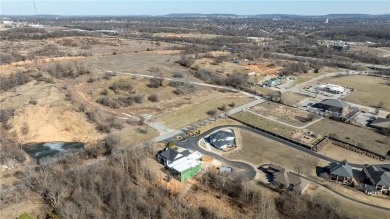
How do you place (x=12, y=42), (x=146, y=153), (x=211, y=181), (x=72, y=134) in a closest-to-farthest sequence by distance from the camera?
(x=211, y=181)
(x=146, y=153)
(x=72, y=134)
(x=12, y=42)

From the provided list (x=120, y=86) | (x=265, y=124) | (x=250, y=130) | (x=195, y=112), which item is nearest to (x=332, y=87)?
(x=265, y=124)

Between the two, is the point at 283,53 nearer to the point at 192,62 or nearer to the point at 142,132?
the point at 192,62

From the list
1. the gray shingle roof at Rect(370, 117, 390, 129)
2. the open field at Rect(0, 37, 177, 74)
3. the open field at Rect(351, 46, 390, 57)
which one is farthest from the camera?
the open field at Rect(351, 46, 390, 57)

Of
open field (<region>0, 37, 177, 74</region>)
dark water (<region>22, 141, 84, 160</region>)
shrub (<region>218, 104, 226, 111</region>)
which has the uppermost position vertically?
open field (<region>0, 37, 177, 74</region>)

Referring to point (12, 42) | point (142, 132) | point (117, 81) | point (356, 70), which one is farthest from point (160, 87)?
point (12, 42)

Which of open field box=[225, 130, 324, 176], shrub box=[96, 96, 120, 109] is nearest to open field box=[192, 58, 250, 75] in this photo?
shrub box=[96, 96, 120, 109]

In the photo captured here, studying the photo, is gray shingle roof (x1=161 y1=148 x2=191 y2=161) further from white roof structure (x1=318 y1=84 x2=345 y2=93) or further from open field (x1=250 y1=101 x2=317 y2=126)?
white roof structure (x1=318 y1=84 x2=345 y2=93)

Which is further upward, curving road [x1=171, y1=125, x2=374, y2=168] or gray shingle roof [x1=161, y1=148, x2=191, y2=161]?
gray shingle roof [x1=161, y1=148, x2=191, y2=161]
